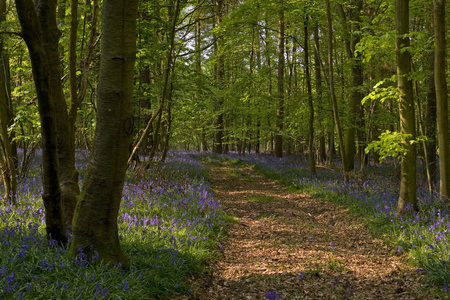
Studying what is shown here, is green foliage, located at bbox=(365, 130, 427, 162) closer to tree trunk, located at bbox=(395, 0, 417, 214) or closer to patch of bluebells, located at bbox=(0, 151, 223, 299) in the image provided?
tree trunk, located at bbox=(395, 0, 417, 214)

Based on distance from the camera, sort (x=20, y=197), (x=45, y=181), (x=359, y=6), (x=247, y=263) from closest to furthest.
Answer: (x=45, y=181), (x=247, y=263), (x=20, y=197), (x=359, y=6)

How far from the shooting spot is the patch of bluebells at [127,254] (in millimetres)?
3160

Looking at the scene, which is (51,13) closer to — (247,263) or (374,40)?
(247,263)

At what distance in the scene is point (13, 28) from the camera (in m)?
8.25

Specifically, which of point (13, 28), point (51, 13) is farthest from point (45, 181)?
point (13, 28)

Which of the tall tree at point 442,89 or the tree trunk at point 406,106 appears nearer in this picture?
the tree trunk at point 406,106

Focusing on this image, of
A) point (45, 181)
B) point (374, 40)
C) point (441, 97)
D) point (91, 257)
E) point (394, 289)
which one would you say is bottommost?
point (394, 289)

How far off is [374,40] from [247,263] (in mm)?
5237

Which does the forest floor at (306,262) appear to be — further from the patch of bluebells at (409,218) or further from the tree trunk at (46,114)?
the tree trunk at (46,114)

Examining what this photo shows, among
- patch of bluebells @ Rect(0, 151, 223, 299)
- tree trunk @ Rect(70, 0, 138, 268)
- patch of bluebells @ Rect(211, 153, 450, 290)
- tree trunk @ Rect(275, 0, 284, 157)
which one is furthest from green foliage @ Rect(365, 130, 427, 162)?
tree trunk @ Rect(275, 0, 284, 157)

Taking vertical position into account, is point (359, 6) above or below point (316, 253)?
above

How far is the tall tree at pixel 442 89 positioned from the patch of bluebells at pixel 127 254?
5014mm

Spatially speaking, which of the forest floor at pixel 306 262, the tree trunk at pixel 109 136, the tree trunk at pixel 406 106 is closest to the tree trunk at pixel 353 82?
the forest floor at pixel 306 262

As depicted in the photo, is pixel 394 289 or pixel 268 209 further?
pixel 268 209
